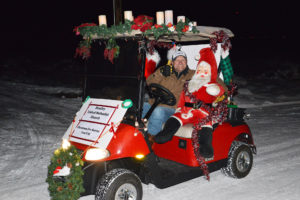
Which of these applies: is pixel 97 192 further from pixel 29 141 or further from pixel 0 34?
pixel 0 34

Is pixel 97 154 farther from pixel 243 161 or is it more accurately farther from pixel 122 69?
pixel 243 161

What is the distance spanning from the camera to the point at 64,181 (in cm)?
297

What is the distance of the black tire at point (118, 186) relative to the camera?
299 centimetres

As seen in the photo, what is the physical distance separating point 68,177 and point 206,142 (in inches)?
66.6

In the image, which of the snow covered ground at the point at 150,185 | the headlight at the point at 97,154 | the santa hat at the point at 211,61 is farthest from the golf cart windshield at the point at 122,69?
the snow covered ground at the point at 150,185

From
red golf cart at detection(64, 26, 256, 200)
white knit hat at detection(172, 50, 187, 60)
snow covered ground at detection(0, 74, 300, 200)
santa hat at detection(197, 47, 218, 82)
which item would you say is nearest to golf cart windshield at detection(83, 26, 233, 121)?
red golf cart at detection(64, 26, 256, 200)

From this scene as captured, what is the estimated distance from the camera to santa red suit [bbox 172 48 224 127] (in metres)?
3.87

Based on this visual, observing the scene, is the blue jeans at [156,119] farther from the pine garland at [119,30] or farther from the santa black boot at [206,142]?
the pine garland at [119,30]

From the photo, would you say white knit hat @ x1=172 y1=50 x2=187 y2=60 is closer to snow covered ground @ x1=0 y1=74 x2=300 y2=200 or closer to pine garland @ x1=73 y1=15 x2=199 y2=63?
pine garland @ x1=73 y1=15 x2=199 y2=63

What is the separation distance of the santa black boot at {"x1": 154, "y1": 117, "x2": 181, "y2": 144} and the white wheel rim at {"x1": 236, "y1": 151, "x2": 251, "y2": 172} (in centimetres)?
111

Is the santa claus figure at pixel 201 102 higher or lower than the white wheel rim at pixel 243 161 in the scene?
higher

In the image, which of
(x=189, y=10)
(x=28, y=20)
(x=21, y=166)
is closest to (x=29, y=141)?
(x=21, y=166)

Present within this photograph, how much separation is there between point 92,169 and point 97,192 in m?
0.28

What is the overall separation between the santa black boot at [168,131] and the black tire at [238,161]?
0.94 metres
